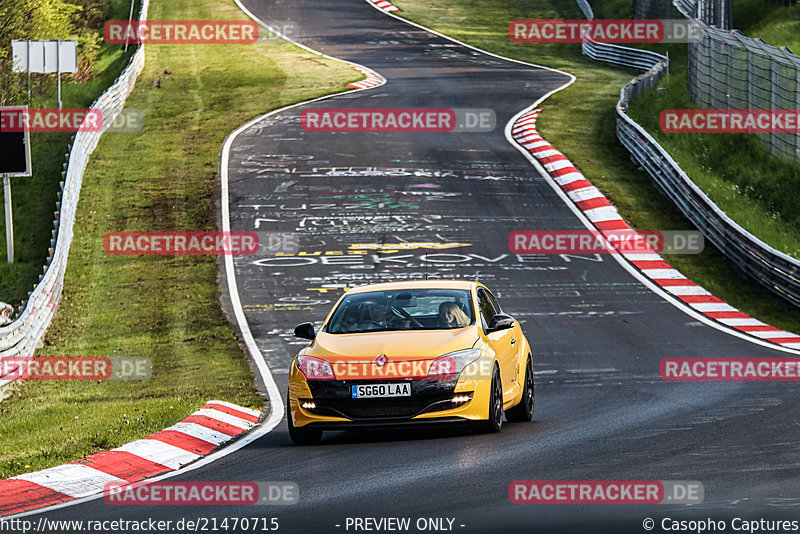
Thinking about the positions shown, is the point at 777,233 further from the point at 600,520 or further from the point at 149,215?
the point at 600,520

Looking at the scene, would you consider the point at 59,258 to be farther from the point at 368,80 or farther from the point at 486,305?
the point at 368,80

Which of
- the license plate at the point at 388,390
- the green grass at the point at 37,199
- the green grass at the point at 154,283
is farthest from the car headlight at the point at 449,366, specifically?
the green grass at the point at 37,199

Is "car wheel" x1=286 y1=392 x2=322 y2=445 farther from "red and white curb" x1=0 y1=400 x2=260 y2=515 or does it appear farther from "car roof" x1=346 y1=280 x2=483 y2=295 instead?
"car roof" x1=346 y1=280 x2=483 y2=295

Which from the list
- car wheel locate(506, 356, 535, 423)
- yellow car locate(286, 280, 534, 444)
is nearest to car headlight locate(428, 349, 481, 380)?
yellow car locate(286, 280, 534, 444)

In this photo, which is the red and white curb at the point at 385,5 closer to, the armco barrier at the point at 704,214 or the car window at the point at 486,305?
the armco barrier at the point at 704,214

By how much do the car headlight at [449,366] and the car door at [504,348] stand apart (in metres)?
0.59

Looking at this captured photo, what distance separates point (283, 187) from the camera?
3269 centimetres

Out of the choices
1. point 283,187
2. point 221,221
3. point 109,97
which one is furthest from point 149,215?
point 109,97

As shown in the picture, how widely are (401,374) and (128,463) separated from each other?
2552 mm

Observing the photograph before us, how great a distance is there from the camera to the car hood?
1179cm

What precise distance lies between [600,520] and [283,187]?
999 inches

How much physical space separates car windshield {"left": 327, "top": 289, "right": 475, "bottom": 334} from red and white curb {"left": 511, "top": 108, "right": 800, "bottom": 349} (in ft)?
28.5

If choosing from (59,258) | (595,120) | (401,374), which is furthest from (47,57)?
(401,374)

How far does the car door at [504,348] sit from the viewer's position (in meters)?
12.5
